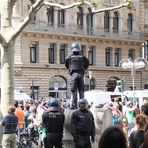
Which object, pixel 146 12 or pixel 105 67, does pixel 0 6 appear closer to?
pixel 105 67

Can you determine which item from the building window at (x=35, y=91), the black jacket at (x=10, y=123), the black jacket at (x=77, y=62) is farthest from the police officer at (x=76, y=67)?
the building window at (x=35, y=91)

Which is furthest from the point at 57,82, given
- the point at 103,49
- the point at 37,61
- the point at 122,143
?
the point at 122,143

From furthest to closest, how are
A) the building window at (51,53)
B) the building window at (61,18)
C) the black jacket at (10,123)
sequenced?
the building window at (61,18) < the building window at (51,53) < the black jacket at (10,123)

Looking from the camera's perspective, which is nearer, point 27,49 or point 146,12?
point 27,49

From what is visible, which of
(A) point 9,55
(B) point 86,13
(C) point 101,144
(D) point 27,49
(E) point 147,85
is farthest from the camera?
(E) point 147,85

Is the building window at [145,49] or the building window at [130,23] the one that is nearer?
the building window at [130,23]

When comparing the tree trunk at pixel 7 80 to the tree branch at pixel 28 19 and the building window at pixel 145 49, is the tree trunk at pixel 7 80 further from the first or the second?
the building window at pixel 145 49

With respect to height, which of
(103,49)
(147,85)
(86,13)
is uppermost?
(86,13)

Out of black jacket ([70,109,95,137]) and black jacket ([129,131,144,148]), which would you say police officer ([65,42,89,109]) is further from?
black jacket ([129,131,144,148])

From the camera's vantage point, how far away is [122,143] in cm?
503

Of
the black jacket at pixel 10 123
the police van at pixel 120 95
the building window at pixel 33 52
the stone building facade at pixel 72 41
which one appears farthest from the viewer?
the building window at pixel 33 52

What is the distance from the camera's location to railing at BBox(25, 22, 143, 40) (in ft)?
157

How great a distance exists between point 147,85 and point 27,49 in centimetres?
1737

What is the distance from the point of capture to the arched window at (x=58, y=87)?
160ft
